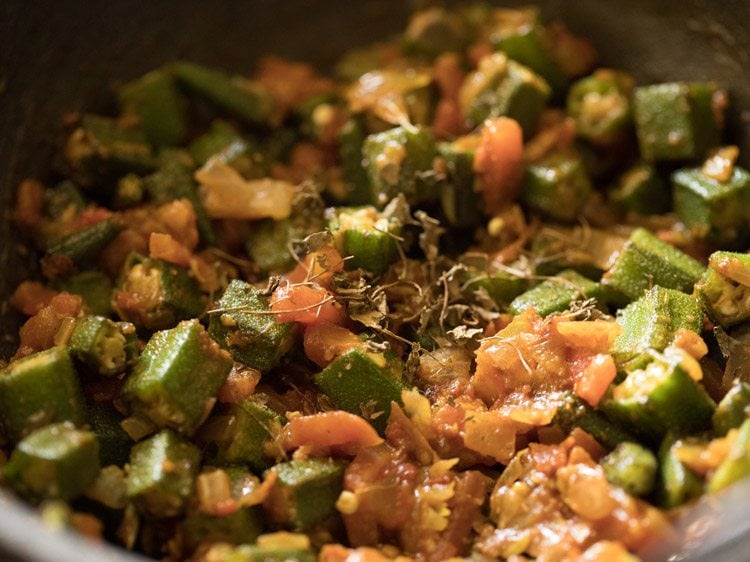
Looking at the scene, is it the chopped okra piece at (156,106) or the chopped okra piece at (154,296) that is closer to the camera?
the chopped okra piece at (154,296)

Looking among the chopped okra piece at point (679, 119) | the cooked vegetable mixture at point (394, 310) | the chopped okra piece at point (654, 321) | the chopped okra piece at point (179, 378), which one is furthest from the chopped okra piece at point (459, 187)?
the chopped okra piece at point (179, 378)

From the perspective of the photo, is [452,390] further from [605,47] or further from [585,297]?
[605,47]

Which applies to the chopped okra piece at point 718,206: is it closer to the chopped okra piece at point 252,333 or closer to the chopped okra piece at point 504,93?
the chopped okra piece at point 504,93


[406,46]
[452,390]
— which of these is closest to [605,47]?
[406,46]

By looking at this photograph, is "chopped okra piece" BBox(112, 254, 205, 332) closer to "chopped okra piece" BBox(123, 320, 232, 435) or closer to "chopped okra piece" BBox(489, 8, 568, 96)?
"chopped okra piece" BBox(123, 320, 232, 435)

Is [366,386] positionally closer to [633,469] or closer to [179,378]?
[179,378]

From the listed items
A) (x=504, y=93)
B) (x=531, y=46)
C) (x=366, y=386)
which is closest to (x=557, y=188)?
(x=504, y=93)
